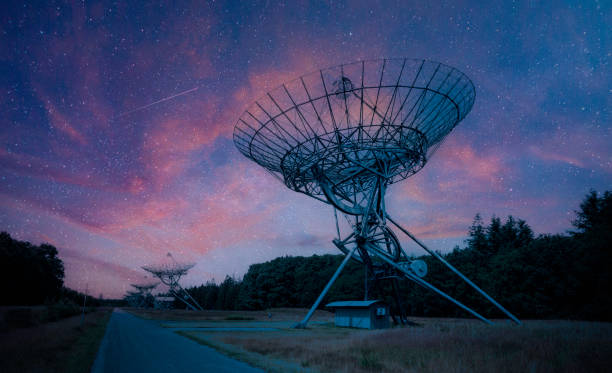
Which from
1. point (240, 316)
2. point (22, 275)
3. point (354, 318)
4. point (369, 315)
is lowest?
point (240, 316)

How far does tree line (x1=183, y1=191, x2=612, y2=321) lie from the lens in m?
37.0

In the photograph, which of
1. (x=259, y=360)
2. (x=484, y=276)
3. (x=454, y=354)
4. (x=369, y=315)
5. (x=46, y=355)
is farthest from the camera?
(x=484, y=276)

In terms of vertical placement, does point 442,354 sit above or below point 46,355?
above

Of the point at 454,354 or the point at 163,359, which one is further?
the point at 163,359

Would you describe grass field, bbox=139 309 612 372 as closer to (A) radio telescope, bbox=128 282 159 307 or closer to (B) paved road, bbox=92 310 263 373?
(B) paved road, bbox=92 310 263 373

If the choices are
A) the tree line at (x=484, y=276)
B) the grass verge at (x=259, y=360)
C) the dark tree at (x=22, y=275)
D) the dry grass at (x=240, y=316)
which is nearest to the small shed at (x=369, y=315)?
the tree line at (x=484, y=276)

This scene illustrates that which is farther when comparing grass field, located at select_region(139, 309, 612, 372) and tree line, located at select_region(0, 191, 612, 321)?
tree line, located at select_region(0, 191, 612, 321)

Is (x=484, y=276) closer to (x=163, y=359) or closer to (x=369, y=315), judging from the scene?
(x=369, y=315)

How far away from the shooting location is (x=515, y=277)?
47.4 m

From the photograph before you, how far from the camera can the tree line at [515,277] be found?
121 ft

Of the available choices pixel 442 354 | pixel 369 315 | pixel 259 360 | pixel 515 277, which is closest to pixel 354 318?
pixel 369 315

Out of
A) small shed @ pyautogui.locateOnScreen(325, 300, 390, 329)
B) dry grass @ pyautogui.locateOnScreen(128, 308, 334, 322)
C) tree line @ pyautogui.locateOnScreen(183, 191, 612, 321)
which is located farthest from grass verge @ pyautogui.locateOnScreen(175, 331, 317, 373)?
tree line @ pyautogui.locateOnScreen(183, 191, 612, 321)

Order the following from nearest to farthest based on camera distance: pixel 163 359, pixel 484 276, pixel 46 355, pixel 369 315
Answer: pixel 163 359, pixel 46 355, pixel 369 315, pixel 484 276

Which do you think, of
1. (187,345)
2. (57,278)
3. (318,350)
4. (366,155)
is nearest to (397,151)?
(366,155)
